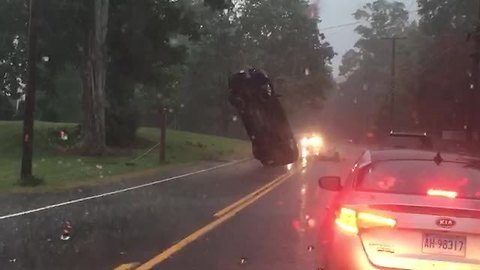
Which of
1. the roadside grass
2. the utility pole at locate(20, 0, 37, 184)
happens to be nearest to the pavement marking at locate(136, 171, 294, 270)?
the roadside grass

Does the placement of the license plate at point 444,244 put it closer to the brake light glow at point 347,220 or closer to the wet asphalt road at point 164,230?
the brake light glow at point 347,220

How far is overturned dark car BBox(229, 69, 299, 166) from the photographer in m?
26.4

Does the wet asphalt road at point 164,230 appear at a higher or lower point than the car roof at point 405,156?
lower

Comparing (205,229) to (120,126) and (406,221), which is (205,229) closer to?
(406,221)

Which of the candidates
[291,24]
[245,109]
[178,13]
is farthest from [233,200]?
[291,24]

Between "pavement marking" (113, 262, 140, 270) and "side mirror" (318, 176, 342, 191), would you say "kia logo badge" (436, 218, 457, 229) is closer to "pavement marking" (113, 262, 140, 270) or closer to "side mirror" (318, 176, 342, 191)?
"side mirror" (318, 176, 342, 191)

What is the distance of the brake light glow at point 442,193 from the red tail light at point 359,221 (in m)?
0.59

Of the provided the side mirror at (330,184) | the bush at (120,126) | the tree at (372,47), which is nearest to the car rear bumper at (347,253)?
the side mirror at (330,184)

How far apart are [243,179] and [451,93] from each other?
41.4 meters

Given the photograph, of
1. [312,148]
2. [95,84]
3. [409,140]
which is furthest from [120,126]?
[409,140]

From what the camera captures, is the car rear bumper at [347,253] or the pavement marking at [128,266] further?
the pavement marking at [128,266]

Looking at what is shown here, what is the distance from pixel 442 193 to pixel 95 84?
28.7m

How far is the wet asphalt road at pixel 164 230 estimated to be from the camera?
903cm

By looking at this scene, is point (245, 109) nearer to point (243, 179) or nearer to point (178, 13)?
point (243, 179)
